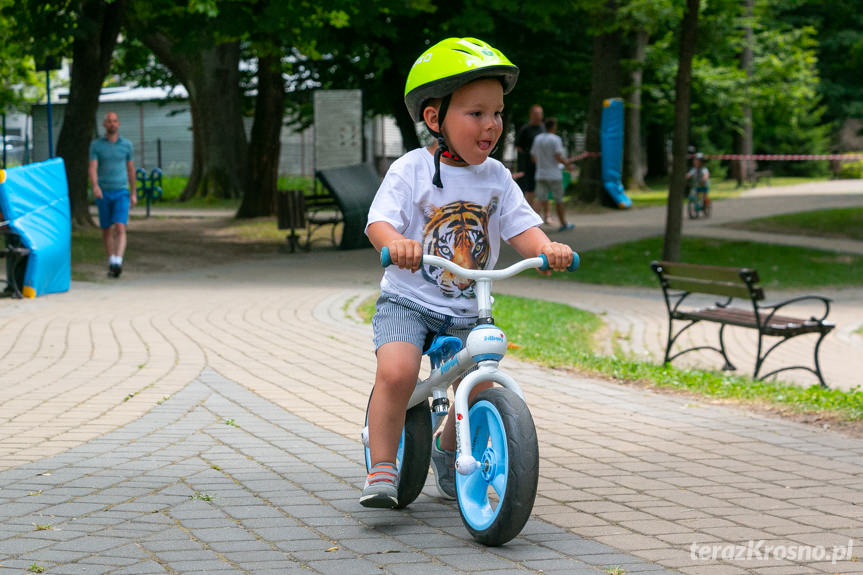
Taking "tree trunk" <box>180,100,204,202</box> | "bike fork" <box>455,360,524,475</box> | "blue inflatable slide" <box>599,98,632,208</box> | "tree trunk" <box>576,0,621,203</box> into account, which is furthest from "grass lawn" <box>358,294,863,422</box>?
"tree trunk" <box>180,100,204,202</box>

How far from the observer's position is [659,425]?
6.11 meters

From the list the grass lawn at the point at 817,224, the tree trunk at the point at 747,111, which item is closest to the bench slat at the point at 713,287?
the grass lawn at the point at 817,224

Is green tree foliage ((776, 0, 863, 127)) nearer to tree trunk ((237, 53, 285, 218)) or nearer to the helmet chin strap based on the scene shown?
tree trunk ((237, 53, 285, 218))

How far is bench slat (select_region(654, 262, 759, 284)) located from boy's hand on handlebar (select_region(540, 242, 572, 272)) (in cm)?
520

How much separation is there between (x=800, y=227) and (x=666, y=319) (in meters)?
11.3

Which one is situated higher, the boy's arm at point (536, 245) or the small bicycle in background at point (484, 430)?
the boy's arm at point (536, 245)

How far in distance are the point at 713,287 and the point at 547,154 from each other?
11076 millimetres

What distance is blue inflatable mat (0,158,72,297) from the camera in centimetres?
1200

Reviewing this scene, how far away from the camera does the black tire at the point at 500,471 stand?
3643 millimetres

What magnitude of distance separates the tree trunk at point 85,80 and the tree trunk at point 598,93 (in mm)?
12899

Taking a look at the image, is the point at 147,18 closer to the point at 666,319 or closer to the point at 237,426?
the point at 666,319

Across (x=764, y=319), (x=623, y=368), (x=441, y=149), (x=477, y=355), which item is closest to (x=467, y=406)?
(x=477, y=355)

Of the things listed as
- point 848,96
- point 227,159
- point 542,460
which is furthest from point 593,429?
point 848,96

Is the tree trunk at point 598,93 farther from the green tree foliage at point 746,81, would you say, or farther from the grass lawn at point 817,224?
the green tree foliage at point 746,81
